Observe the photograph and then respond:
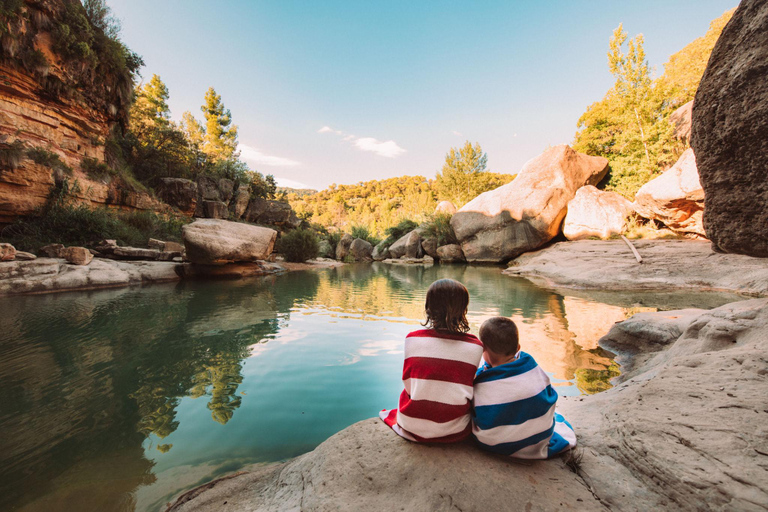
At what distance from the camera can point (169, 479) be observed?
5.35 ft

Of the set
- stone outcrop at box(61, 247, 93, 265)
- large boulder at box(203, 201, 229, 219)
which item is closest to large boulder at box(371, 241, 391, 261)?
large boulder at box(203, 201, 229, 219)

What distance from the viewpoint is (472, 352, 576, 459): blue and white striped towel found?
1.31m

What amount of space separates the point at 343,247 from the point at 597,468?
77.9 ft

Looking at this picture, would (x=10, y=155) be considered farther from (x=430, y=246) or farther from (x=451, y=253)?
(x=430, y=246)

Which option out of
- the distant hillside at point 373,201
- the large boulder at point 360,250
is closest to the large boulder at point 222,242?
the large boulder at point 360,250

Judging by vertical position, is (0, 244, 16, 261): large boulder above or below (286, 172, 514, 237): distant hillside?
below

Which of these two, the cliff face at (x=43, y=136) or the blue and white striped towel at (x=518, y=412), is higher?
the cliff face at (x=43, y=136)

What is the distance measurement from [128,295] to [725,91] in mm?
9107

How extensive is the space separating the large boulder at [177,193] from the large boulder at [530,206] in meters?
14.6

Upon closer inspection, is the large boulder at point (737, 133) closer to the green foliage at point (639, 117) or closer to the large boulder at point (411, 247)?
the green foliage at point (639, 117)

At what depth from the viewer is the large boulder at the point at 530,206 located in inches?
588

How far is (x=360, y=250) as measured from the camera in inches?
994

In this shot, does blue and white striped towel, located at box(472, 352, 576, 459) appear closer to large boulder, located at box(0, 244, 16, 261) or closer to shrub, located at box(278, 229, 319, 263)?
large boulder, located at box(0, 244, 16, 261)

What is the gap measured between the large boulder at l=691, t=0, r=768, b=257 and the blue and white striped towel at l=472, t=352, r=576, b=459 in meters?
2.02
